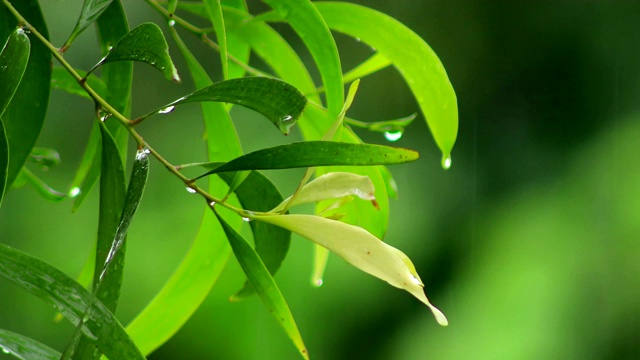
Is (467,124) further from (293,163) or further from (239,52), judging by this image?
(293,163)

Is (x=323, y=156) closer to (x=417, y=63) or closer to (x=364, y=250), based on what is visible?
(x=364, y=250)

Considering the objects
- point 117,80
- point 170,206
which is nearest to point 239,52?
point 117,80

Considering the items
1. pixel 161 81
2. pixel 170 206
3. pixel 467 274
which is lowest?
pixel 467 274

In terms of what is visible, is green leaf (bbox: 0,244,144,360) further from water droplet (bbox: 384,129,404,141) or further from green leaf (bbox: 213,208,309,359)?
water droplet (bbox: 384,129,404,141)

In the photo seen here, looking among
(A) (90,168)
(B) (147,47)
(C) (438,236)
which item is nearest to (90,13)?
(B) (147,47)

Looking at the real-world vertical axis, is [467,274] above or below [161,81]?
below

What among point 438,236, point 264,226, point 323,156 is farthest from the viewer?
point 438,236

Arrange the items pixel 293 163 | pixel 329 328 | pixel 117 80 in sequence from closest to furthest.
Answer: pixel 293 163, pixel 117 80, pixel 329 328

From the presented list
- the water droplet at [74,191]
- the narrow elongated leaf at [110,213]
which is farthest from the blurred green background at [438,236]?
the narrow elongated leaf at [110,213]
